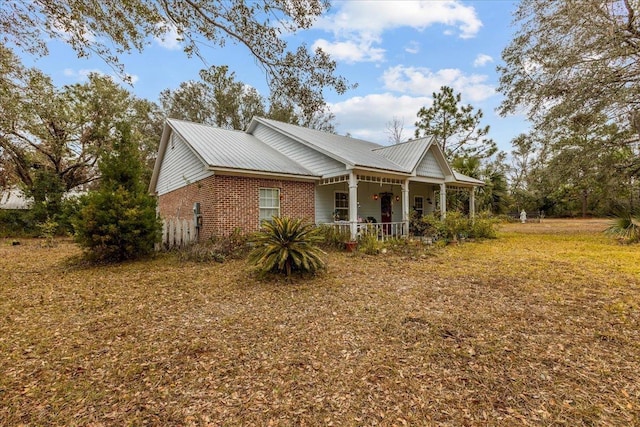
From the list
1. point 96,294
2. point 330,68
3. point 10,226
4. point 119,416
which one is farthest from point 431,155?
point 10,226

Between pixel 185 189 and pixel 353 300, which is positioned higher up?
pixel 185 189

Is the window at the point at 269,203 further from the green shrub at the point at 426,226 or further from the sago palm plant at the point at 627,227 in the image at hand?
the sago palm plant at the point at 627,227

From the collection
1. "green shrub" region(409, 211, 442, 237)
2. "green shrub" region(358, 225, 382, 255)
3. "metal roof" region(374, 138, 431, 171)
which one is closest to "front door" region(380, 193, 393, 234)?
"green shrub" region(409, 211, 442, 237)

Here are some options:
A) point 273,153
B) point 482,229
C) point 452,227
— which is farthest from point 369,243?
point 482,229

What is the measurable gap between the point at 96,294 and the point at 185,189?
25.2 feet

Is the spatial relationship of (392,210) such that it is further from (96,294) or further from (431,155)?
(96,294)

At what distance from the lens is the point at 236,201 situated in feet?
35.3

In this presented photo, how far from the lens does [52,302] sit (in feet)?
18.0

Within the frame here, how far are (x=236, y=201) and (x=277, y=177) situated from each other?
6.05 feet

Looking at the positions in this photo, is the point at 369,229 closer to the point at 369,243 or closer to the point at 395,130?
the point at 369,243

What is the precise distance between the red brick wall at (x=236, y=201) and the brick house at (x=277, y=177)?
Answer: 33 mm

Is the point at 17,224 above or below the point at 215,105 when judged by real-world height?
below

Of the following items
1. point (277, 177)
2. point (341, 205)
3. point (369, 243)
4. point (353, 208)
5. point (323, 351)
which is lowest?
point (323, 351)

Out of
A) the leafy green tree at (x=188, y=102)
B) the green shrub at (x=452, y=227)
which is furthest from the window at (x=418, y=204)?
the leafy green tree at (x=188, y=102)
